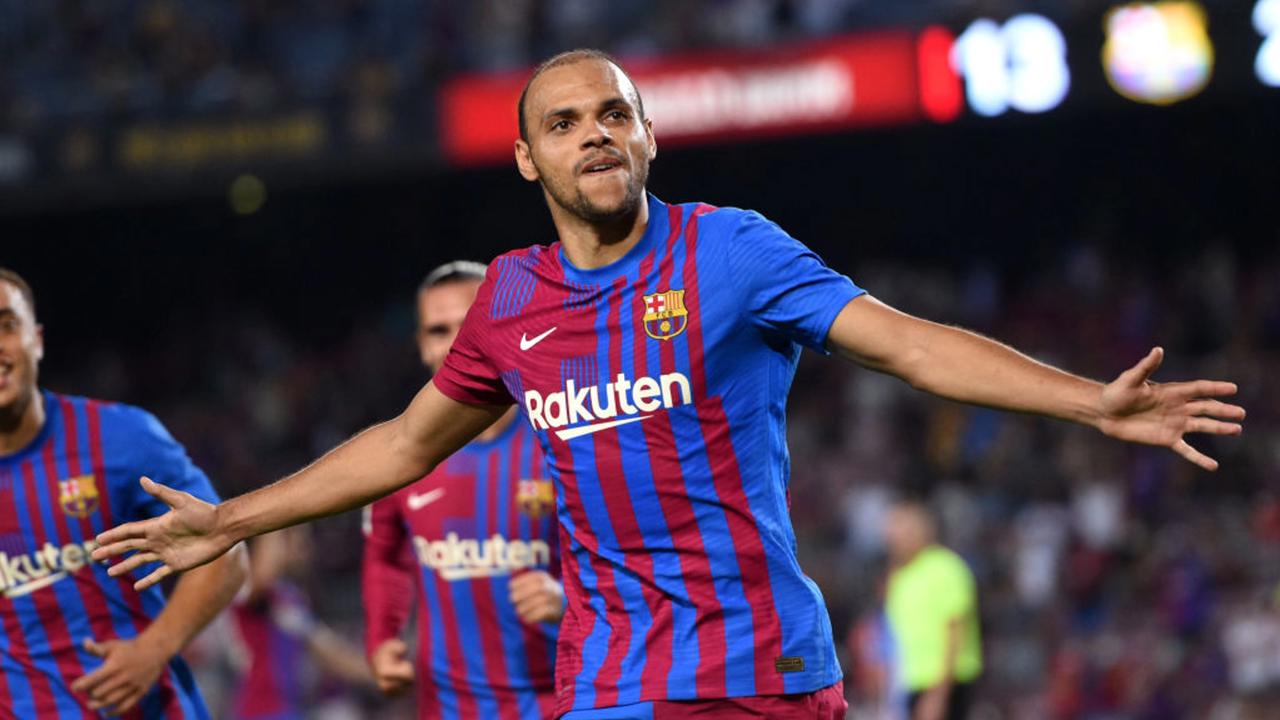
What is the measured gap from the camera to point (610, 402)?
3.43 meters

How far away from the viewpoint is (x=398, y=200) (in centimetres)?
1980

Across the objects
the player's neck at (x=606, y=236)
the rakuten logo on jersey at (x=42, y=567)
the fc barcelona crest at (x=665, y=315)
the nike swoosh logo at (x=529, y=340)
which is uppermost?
the player's neck at (x=606, y=236)

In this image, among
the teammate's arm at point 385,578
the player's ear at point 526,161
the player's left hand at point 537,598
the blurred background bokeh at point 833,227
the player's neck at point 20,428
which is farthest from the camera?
the blurred background bokeh at point 833,227

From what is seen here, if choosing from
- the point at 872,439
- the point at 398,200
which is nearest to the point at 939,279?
the point at 872,439

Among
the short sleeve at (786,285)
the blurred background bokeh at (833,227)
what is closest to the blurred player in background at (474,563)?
the short sleeve at (786,285)

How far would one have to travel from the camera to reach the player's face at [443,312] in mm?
5312

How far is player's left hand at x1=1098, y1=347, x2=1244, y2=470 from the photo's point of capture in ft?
9.43

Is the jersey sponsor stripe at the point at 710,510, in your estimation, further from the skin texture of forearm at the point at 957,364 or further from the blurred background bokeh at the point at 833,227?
the blurred background bokeh at the point at 833,227

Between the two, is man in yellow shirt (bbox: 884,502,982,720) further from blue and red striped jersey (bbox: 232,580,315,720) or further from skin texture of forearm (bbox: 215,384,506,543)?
skin texture of forearm (bbox: 215,384,506,543)

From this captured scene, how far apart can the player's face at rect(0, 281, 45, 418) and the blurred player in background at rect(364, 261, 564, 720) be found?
1.17 metres

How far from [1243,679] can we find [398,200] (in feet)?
38.0

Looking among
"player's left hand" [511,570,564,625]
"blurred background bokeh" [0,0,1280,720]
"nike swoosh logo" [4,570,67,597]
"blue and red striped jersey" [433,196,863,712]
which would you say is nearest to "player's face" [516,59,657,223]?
"blue and red striped jersey" [433,196,863,712]

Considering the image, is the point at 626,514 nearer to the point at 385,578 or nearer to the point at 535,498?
the point at 535,498

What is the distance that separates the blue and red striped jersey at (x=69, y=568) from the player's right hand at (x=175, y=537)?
0.97 m
